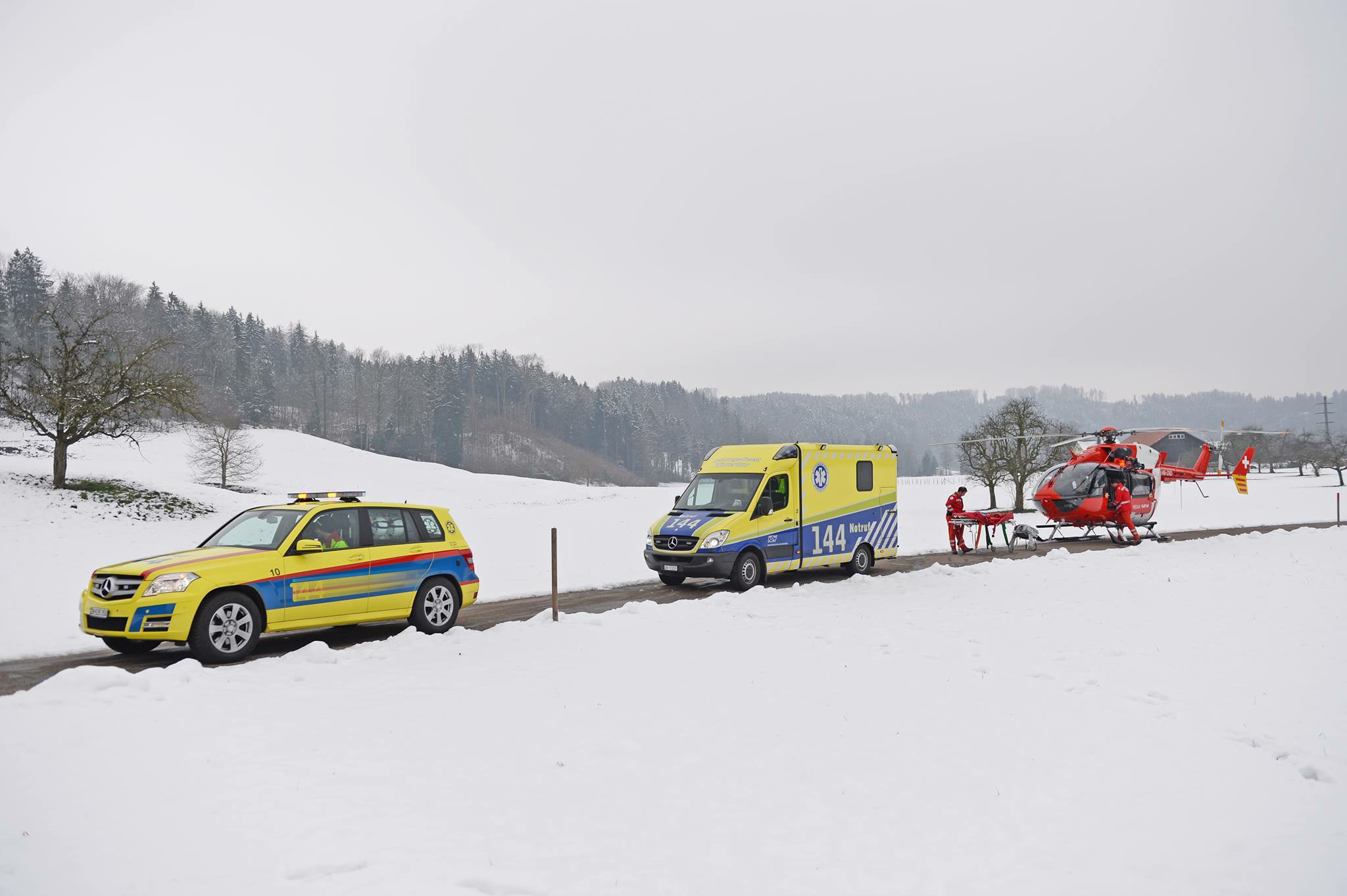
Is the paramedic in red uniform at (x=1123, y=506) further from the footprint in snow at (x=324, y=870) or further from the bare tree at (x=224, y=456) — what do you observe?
the bare tree at (x=224, y=456)

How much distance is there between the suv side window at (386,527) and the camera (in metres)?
10.8

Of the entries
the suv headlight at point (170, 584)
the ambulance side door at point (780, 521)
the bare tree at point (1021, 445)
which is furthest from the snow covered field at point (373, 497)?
the bare tree at point (1021, 445)

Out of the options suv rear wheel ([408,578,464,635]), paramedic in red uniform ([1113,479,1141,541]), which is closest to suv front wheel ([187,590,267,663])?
suv rear wheel ([408,578,464,635])

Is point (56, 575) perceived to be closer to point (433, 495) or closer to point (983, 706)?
point (983, 706)

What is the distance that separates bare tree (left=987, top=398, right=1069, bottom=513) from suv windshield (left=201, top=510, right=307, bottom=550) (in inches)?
1561

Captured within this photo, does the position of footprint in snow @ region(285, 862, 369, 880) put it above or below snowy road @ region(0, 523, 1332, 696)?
below

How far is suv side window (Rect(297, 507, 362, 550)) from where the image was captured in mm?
10219

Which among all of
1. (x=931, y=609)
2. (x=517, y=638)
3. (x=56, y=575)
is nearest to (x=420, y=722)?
(x=517, y=638)

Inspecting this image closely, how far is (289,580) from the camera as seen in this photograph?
973cm

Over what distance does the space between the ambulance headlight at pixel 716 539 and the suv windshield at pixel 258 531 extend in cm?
733

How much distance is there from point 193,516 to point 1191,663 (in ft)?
91.4

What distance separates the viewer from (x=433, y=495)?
59906 millimetres

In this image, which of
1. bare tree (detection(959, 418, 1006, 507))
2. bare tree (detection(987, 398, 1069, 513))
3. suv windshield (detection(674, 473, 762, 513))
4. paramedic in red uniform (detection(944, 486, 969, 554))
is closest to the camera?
suv windshield (detection(674, 473, 762, 513))

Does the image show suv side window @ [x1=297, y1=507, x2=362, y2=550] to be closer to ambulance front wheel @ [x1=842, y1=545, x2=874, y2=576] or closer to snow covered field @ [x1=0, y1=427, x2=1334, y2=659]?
snow covered field @ [x1=0, y1=427, x2=1334, y2=659]
